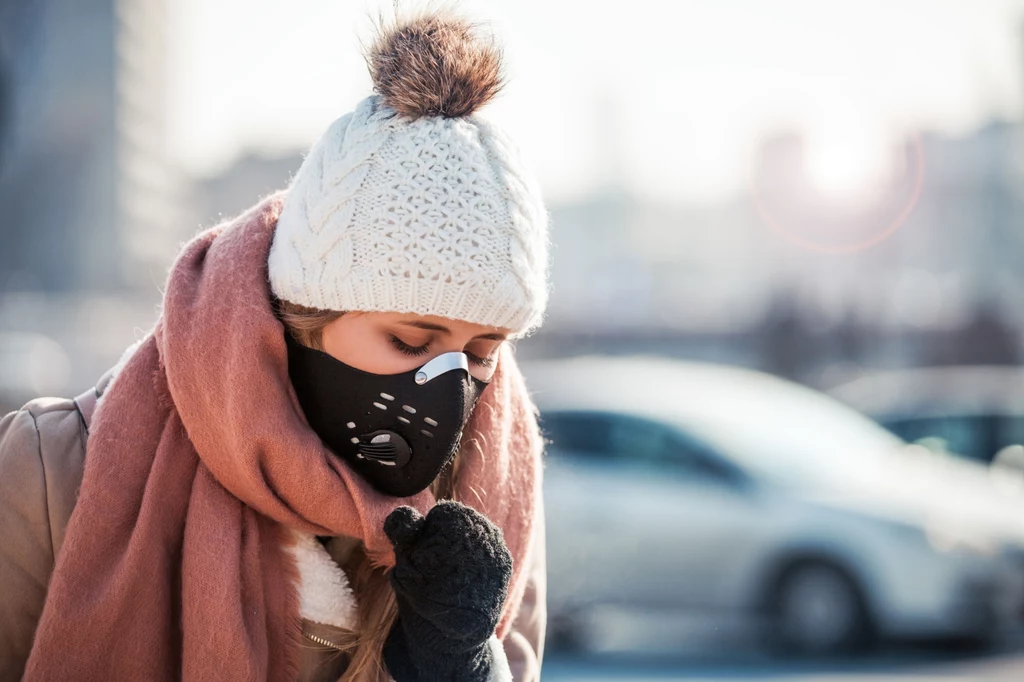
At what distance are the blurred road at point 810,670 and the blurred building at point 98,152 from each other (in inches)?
1851

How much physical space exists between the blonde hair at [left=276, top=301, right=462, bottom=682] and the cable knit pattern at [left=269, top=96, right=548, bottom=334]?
0.05 metres

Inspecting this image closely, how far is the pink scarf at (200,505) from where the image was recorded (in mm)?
1837

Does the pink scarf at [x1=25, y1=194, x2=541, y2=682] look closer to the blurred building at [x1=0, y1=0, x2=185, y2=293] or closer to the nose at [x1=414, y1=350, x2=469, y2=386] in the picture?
the nose at [x1=414, y1=350, x2=469, y2=386]

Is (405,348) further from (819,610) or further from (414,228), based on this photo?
(819,610)

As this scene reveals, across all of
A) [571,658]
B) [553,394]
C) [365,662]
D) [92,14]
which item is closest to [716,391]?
[553,394]

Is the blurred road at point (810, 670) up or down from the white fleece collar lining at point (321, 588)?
down

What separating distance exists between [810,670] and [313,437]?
17.1ft

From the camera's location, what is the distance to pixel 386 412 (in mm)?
2027

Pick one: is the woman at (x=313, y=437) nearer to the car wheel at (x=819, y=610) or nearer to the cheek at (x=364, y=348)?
the cheek at (x=364, y=348)

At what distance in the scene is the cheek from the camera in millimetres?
2025

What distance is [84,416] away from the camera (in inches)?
78.8

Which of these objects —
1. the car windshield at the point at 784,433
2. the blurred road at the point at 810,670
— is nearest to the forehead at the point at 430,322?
the blurred road at the point at 810,670

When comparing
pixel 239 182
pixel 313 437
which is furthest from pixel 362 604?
pixel 239 182

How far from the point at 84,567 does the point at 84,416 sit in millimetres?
313
